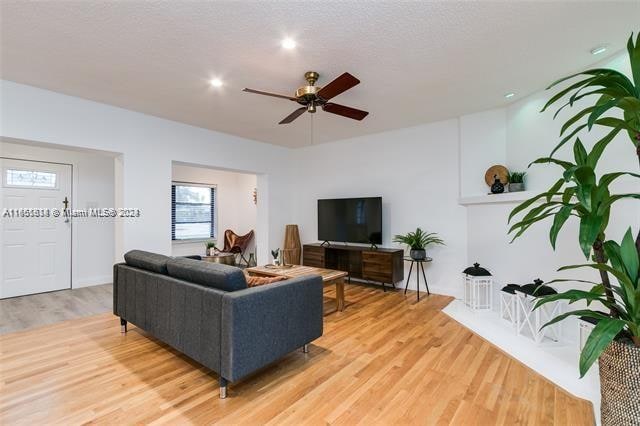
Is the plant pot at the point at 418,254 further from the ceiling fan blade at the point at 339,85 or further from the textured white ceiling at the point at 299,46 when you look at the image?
the ceiling fan blade at the point at 339,85

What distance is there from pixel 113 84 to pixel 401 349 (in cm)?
397

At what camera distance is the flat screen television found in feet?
16.1

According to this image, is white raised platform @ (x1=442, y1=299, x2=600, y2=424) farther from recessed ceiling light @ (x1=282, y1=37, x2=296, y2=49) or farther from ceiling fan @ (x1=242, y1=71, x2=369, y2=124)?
recessed ceiling light @ (x1=282, y1=37, x2=296, y2=49)

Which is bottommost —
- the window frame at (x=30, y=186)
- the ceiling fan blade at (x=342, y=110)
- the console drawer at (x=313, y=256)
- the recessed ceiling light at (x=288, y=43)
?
the console drawer at (x=313, y=256)

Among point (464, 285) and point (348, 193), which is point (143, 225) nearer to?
point (348, 193)

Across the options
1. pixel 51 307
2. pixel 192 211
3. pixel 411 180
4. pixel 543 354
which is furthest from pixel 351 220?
pixel 51 307

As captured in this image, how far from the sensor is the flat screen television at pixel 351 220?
4.91 meters

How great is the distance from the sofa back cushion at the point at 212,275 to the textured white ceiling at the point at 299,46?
1788mm

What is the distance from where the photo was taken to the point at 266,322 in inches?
86.0

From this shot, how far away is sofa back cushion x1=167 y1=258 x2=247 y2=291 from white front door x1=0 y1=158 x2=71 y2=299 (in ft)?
12.4

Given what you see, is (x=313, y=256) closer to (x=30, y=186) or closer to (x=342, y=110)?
(x=342, y=110)

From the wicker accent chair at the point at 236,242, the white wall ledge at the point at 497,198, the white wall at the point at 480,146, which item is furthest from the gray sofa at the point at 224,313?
the wicker accent chair at the point at 236,242

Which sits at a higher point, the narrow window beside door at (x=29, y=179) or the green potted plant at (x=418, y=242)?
the narrow window beside door at (x=29, y=179)

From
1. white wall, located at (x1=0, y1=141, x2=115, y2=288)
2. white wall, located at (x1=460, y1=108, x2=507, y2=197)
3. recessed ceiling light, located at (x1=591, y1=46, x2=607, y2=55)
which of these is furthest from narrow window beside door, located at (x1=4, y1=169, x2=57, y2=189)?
recessed ceiling light, located at (x1=591, y1=46, x2=607, y2=55)
